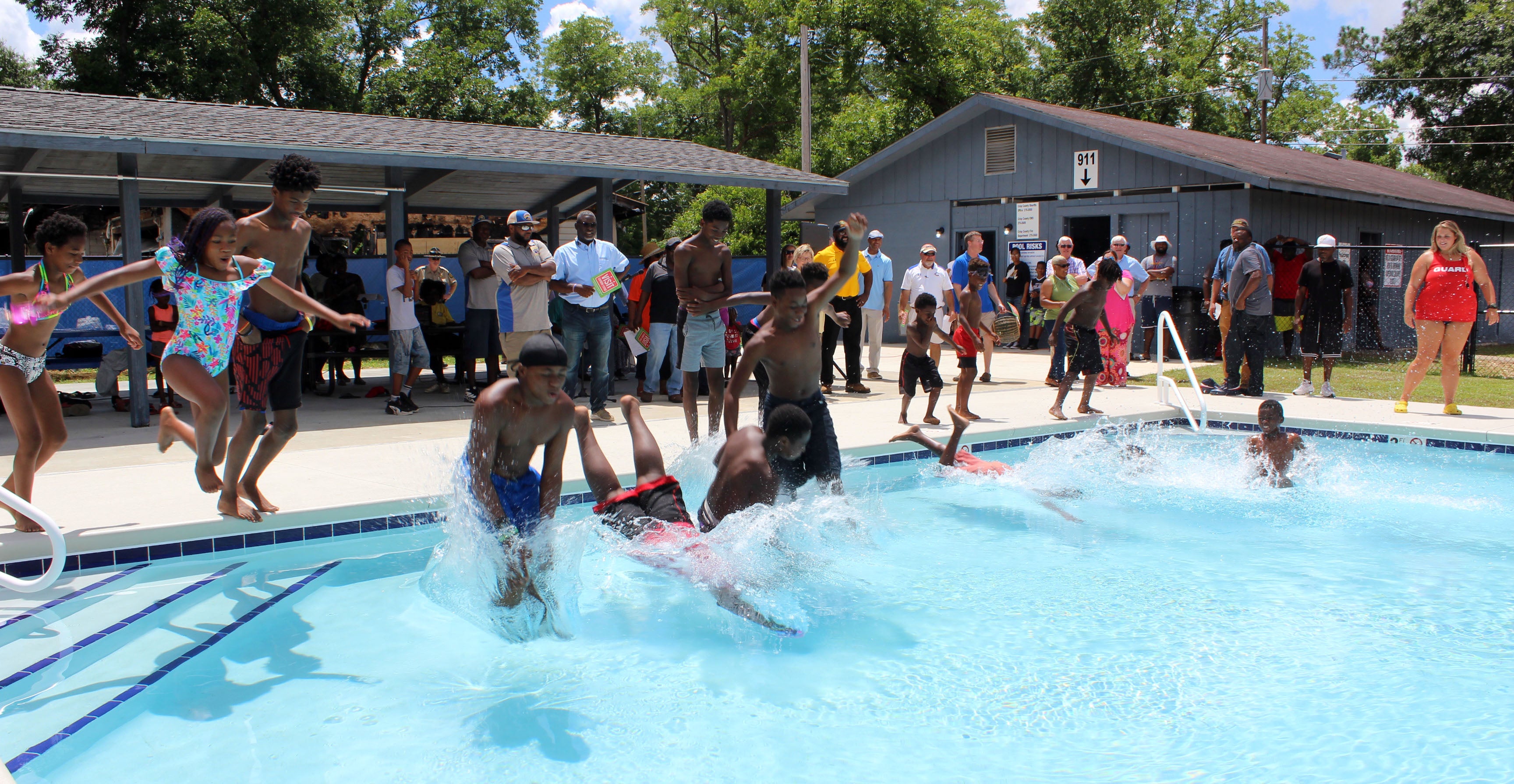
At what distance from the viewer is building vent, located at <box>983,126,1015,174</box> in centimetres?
1902

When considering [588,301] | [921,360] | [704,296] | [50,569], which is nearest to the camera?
[50,569]

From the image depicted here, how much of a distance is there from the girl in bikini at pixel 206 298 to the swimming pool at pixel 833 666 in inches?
37.1

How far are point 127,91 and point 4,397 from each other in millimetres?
27079

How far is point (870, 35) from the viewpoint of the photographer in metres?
33.3

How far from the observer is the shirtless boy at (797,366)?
18.7 ft

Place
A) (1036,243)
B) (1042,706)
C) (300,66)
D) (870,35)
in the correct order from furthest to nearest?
(870,35), (300,66), (1036,243), (1042,706)

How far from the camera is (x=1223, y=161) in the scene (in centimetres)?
1609

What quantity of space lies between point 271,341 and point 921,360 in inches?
202

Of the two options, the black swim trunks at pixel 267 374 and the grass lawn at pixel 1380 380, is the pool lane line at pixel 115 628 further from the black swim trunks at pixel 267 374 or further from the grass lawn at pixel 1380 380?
the grass lawn at pixel 1380 380

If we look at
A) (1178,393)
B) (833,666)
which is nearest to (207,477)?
(833,666)

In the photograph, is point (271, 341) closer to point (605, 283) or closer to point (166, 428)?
point (166, 428)

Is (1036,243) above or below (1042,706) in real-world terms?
above

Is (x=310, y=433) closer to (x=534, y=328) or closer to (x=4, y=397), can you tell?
(x=534, y=328)

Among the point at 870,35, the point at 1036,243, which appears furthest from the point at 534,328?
the point at 870,35
